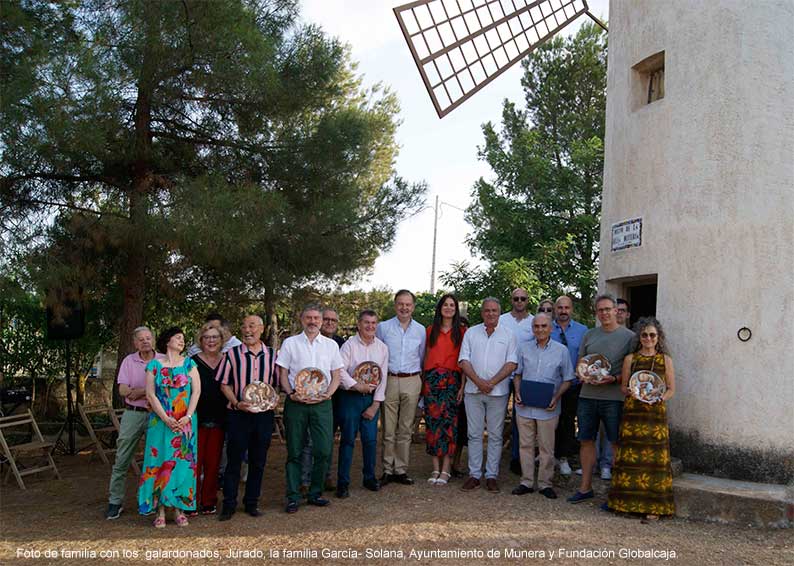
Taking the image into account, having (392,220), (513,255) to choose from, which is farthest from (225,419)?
(513,255)

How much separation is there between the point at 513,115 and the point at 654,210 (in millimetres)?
16617

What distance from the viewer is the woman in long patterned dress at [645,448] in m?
5.43

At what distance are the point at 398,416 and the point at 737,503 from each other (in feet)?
9.18

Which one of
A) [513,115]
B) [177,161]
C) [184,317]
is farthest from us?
[513,115]

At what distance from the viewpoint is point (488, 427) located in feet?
21.2

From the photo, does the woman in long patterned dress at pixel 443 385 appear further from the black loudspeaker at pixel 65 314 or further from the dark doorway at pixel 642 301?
the black loudspeaker at pixel 65 314

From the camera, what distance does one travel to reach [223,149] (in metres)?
9.62

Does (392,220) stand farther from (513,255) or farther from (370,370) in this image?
(513,255)

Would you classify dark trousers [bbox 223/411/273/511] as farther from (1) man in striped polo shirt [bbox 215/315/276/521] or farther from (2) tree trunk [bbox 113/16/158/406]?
(2) tree trunk [bbox 113/16/158/406]

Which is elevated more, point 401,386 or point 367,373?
point 367,373

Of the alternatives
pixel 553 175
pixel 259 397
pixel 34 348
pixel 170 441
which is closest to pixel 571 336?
pixel 259 397

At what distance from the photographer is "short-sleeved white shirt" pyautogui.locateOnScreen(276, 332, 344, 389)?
5629 millimetres

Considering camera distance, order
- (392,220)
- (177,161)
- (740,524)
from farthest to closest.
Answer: (392,220) < (177,161) < (740,524)

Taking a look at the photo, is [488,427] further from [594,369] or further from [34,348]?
[34,348]
